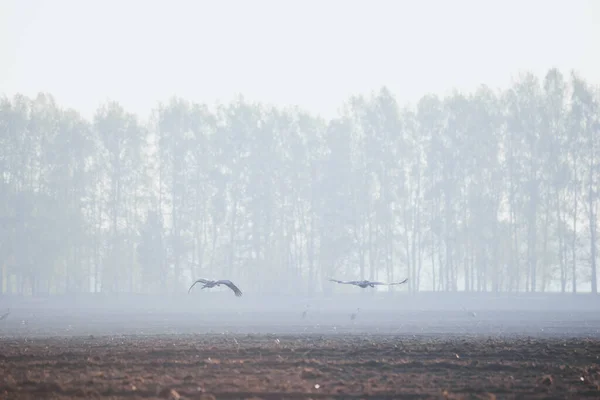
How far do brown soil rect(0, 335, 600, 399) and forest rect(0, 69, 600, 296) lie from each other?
145 ft

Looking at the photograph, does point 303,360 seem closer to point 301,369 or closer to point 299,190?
point 301,369

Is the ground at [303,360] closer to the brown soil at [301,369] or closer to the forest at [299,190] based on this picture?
the brown soil at [301,369]

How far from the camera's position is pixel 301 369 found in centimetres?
2303

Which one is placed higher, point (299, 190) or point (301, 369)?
point (299, 190)

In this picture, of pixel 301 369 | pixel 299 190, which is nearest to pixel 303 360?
pixel 301 369

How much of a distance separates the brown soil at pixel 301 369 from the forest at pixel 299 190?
145ft

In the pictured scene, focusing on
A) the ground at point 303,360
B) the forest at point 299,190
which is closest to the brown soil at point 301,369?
the ground at point 303,360

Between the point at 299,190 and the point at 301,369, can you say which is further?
the point at 299,190

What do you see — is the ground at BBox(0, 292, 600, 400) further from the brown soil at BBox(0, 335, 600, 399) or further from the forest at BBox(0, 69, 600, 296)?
the forest at BBox(0, 69, 600, 296)

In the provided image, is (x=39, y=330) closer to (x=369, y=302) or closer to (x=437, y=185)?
(x=369, y=302)

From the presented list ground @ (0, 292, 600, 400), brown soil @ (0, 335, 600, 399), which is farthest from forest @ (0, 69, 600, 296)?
brown soil @ (0, 335, 600, 399)

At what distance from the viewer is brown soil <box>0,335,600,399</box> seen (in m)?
18.9

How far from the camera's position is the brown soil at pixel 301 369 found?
18.9 metres

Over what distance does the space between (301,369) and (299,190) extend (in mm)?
56967
